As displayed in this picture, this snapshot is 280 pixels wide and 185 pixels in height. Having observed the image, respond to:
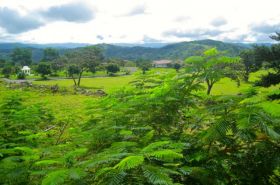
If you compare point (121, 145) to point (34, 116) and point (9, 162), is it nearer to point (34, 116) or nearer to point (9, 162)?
point (9, 162)

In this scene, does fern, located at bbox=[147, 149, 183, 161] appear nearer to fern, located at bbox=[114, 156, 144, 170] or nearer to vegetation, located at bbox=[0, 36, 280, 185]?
vegetation, located at bbox=[0, 36, 280, 185]

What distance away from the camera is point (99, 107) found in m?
5.23

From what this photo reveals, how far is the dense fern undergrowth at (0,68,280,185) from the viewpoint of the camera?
2.43 m

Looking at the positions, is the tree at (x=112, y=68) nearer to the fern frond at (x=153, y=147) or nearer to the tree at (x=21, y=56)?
the tree at (x=21, y=56)

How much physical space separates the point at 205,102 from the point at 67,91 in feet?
132

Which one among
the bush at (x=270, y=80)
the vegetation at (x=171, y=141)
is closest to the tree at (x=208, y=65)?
the vegetation at (x=171, y=141)

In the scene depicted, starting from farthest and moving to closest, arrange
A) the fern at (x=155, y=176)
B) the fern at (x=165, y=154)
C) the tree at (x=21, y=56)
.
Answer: the tree at (x=21, y=56) → the fern at (x=165, y=154) → the fern at (x=155, y=176)

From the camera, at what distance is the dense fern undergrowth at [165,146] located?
2.43 metres

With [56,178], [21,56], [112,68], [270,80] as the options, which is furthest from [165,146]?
[21,56]

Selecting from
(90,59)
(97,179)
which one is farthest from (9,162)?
(90,59)

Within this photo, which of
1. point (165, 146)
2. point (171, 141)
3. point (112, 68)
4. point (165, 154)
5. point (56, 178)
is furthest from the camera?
point (112, 68)

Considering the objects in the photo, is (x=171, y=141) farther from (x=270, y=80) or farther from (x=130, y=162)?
(x=270, y=80)

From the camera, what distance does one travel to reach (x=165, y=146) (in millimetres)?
2680

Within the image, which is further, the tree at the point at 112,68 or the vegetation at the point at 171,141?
the tree at the point at 112,68
